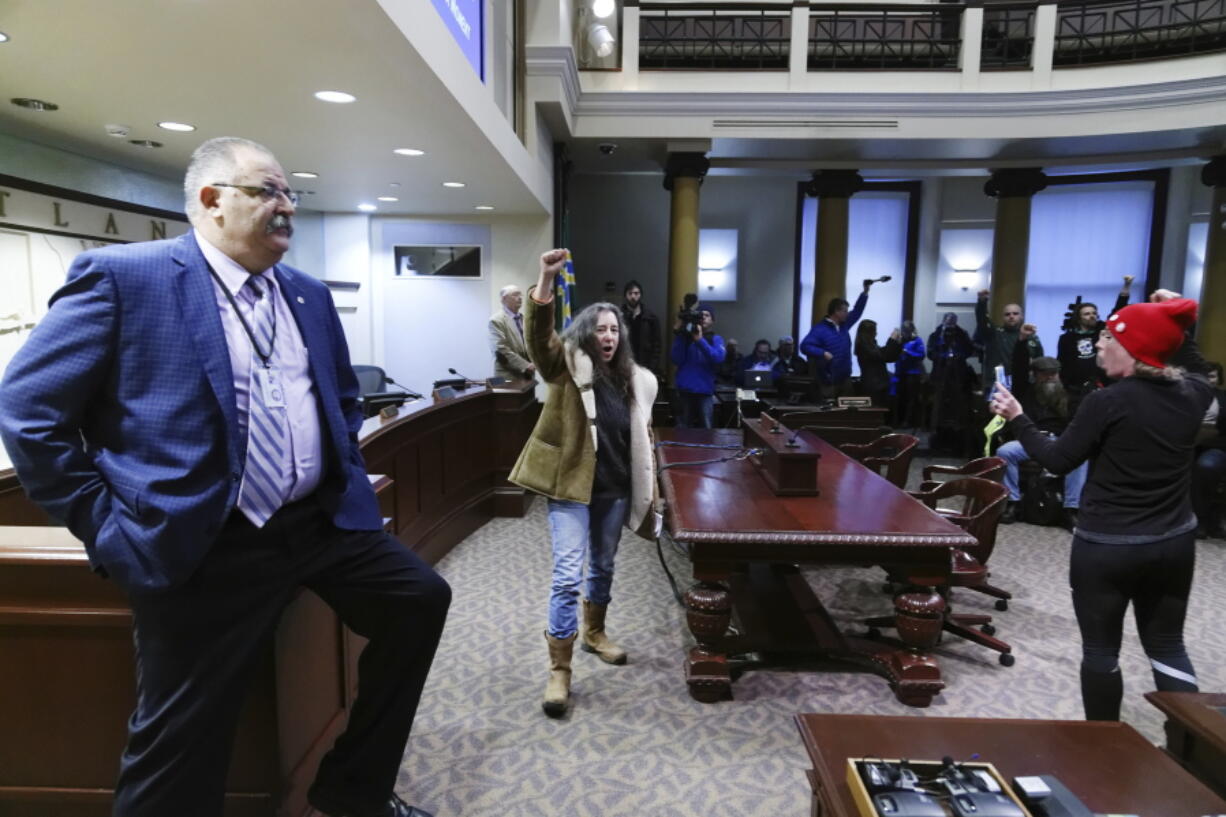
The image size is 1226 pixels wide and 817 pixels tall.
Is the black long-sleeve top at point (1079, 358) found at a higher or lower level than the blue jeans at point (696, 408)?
higher

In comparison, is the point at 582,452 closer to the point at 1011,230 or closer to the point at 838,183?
the point at 838,183

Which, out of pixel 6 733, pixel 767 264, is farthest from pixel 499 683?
pixel 767 264

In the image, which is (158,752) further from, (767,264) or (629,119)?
(767,264)

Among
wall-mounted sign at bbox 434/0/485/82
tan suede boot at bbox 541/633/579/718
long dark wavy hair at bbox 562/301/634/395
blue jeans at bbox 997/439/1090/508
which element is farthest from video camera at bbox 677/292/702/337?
tan suede boot at bbox 541/633/579/718

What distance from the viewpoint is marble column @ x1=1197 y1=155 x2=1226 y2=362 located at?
7.91 m

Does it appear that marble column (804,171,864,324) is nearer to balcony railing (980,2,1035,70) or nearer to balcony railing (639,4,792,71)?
balcony railing (639,4,792,71)

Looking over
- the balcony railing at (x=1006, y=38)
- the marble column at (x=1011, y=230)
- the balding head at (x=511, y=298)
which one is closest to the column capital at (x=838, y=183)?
the marble column at (x=1011, y=230)

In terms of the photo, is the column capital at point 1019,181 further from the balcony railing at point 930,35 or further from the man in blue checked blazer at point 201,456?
the man in blue checked blazer at point 201,456

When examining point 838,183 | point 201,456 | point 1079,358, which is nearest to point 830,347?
point 1079,358

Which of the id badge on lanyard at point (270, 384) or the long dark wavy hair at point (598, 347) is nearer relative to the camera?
the id badge on lanyard at point (270, 384)

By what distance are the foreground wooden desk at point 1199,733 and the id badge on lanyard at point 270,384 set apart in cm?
210

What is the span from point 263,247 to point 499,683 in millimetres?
2057

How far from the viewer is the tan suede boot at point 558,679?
105 inches

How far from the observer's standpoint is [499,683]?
294cm
